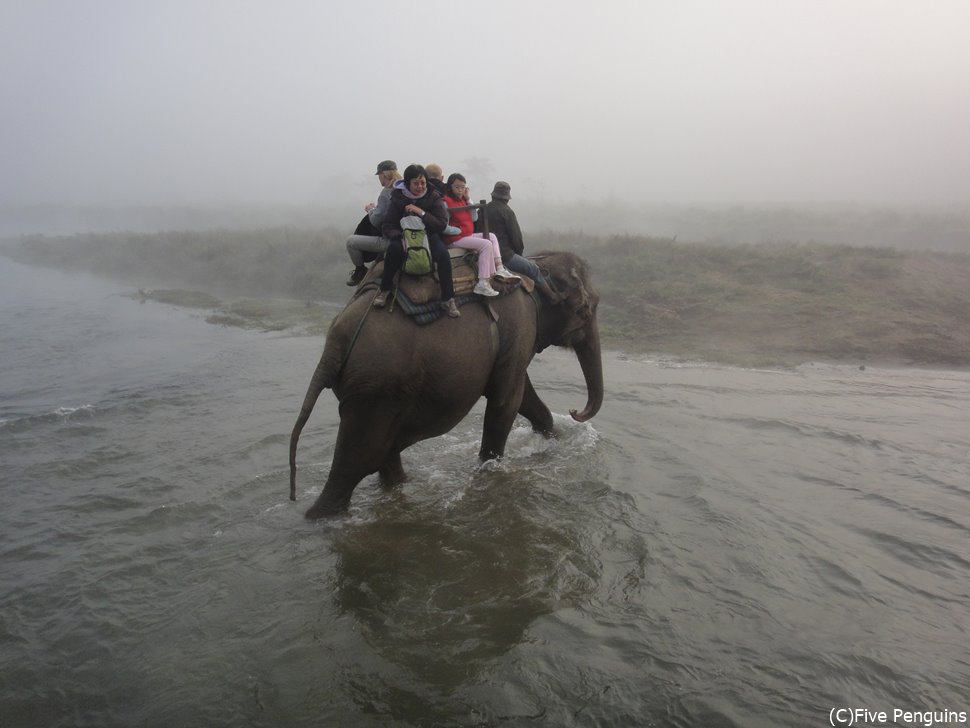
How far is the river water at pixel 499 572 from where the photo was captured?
3.15 metres

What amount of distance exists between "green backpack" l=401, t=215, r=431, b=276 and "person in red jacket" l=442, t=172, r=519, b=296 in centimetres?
43

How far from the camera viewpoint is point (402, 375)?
4.30 m

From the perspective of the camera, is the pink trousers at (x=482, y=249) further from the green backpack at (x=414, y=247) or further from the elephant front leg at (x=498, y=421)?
the elephant front leg at (x=498, y=421)

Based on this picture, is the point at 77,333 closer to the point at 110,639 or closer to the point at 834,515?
the point at 110,639

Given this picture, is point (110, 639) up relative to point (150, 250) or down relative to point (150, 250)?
down

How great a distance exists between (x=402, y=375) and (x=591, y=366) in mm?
2624

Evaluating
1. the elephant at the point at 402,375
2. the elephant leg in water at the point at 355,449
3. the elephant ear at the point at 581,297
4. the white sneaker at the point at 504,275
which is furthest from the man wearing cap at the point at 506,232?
the elephant leg in water at the point at 355,449

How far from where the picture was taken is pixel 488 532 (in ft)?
15.9

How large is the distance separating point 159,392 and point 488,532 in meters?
6.05

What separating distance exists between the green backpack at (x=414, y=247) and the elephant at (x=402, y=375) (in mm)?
310

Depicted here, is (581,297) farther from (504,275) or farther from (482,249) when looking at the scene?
(482,249)

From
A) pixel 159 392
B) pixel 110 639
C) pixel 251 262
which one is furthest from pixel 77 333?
pixel 110 639

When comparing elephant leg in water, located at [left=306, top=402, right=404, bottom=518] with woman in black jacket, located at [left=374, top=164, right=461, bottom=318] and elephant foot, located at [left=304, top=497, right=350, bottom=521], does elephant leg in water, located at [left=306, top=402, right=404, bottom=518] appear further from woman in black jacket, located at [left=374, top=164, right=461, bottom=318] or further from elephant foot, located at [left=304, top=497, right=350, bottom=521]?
woman in black jacket, located at [left=374, top=164, right=461, bottom=318]

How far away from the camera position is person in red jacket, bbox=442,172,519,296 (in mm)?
4914
